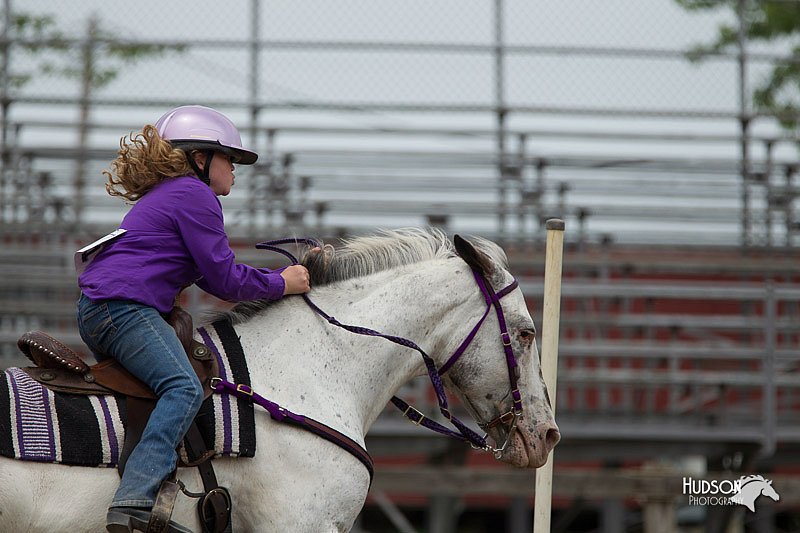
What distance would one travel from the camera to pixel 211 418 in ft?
11.3

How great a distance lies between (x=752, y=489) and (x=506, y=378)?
399 centimetres

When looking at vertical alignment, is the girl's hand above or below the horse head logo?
above

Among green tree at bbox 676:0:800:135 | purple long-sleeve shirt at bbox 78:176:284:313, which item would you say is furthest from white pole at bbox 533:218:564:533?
green tree at bbox 676:0:800:135

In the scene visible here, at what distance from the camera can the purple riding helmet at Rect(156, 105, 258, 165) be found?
3.67 meters

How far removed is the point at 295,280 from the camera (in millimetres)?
3775

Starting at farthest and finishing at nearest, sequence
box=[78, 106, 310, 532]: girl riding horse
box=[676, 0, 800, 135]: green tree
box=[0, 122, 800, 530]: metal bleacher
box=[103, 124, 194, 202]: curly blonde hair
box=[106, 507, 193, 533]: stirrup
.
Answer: box=[676, 0, 800, 135]: green tree < box=[0, 122, 800, 530]: metal bleacher < box=[103, 124, 194, 202]: curly blonde hair < box=[78, 106, 310, 532]: girl riding horse < box=[106, 507, 193, 533]: stirrup

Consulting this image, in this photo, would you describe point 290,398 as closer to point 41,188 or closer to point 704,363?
point 704,363

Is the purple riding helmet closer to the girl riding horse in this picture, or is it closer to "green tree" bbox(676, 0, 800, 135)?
the girl riding horse

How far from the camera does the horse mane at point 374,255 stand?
12.8ft

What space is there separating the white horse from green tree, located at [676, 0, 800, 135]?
7.73m

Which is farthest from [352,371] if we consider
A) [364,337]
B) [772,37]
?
[772,37]

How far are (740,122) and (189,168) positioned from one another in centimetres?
854

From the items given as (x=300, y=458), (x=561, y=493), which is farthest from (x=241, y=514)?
(x=561, y=493)

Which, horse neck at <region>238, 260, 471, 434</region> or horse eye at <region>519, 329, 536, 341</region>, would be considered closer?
horse neck at <region>238, 260, 471, 434</region>
